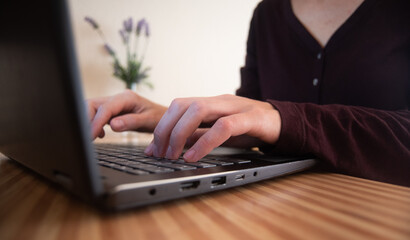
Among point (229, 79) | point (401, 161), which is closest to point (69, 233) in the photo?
point (401, 161)

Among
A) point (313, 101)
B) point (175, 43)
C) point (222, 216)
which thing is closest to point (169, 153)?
point (222, 216)

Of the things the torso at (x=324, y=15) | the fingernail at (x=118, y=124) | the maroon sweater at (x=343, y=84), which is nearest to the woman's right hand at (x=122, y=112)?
the fingernail at (x=118, y=124)

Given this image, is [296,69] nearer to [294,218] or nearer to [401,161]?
[401,161]

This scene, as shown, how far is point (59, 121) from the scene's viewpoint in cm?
16

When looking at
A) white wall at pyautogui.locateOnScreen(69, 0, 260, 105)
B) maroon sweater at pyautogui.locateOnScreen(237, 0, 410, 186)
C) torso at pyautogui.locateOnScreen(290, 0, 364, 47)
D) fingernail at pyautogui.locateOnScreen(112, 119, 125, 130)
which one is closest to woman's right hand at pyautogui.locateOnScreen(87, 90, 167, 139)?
fingernail at pyautogui.locateOnScreen(112, 119, 125, 130)

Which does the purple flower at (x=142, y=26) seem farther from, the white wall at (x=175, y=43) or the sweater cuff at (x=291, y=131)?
the sweater cuff at (x=291, y=131)

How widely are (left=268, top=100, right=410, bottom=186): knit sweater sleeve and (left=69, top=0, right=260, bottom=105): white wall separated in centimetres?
129

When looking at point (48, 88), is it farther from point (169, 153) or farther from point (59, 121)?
point (169, 153)

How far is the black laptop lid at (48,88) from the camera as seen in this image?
0.44 ft

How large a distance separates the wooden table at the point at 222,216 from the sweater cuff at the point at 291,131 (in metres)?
0.10

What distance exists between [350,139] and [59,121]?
42 cm

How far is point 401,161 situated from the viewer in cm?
41

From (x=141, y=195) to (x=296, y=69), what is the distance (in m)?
0.70

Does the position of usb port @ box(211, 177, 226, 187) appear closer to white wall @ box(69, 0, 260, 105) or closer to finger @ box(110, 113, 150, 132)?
finger @ box(110, 113, 150, 132)
